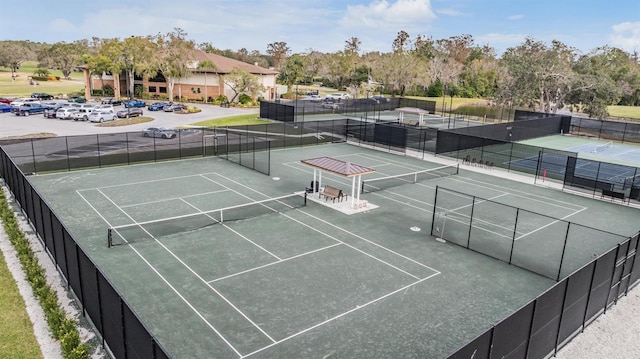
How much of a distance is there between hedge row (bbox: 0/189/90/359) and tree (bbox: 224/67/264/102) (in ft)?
179

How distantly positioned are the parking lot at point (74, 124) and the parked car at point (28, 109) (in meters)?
0.78

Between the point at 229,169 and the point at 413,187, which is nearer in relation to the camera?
the point at 413,187

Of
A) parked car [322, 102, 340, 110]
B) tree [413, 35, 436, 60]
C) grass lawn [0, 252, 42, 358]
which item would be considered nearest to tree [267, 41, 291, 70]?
tree [413, 35, 436, 60]

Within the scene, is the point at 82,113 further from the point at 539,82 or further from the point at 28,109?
the point at 539,82

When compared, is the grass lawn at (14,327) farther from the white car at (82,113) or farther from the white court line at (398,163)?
the white car at (82,113)

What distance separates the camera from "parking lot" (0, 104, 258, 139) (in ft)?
144

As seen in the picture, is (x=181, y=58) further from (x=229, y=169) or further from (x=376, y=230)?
(x=376, y=230)

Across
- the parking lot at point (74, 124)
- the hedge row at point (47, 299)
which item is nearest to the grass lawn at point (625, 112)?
the parking lot at point (74, 124)

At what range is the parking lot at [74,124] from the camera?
144 feet

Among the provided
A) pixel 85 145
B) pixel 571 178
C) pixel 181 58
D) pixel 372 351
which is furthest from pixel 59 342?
pixel 181 58

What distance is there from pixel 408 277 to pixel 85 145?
1052 inches

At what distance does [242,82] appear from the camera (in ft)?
232

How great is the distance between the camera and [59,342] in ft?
36.8

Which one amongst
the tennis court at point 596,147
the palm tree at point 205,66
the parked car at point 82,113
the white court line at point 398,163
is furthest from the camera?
the palm tree at point 205,66
